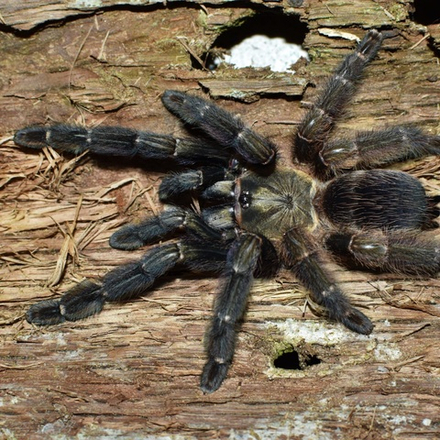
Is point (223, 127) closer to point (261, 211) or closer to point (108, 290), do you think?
point (261, 211)

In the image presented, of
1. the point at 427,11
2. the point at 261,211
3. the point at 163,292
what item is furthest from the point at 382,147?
the point at 163,292

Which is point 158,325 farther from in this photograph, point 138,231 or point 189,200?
point 189,200

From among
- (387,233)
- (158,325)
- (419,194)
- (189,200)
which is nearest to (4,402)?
(158,325)

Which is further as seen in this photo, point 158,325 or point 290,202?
point 290,202

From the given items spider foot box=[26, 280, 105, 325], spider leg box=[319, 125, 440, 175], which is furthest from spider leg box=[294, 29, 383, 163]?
spider foot box=[26, 280, 105, 325]

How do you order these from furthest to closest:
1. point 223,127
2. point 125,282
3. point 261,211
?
point 261,211 < point 223,127 < point 125,282

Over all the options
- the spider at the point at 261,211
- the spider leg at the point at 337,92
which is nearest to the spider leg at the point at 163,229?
the spider at the point at 261,211
